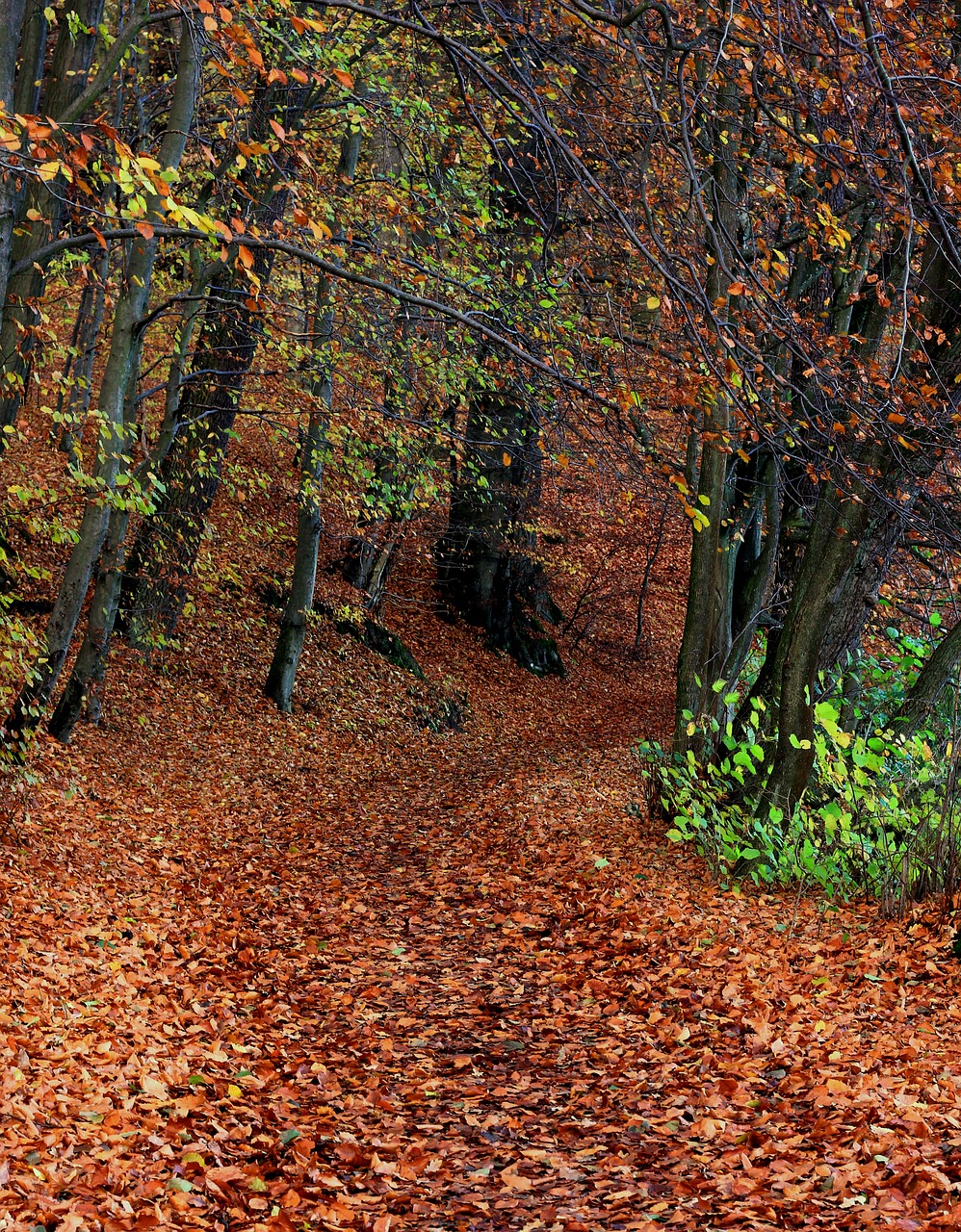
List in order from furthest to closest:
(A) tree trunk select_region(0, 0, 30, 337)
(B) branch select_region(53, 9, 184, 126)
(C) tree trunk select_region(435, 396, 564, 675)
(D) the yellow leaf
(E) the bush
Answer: (C) tree trunk select_region(435, 396, 564, 675), (B) branch select_region(53, 9, 184, 126), (E) the bush, (A) tree trunk select_region(0, 0, 30, 337), (D) the yellow leaf

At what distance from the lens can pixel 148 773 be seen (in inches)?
398

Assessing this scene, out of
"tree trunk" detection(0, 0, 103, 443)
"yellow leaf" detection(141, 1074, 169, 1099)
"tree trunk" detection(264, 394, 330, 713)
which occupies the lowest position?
"yellow leaf" detection(141, 1074, 169, 1099)

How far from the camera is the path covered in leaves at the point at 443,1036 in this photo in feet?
12.7

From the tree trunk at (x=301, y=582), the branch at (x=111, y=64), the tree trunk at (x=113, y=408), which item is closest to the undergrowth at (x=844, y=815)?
the tree trunk at (x=113, y=408)

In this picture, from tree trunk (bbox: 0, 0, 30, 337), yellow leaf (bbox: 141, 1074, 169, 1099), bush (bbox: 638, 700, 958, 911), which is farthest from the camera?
bush (bbox: 638, 700, 958, 911)

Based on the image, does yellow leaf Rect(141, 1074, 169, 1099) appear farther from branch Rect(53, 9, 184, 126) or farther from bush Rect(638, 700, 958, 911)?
branch Rect(53, 9, 184, 126)

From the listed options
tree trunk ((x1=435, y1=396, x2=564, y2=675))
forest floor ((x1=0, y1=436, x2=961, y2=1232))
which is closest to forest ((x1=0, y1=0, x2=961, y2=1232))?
forest floor ((x1=0, y1=436, x2=961, y2=1232))

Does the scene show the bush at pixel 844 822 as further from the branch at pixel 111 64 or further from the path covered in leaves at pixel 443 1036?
the branch at pixel 111 64

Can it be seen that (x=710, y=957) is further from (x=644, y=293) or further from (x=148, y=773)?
(x=644, y=293)

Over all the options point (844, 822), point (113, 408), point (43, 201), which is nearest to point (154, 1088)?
point (844, 822)

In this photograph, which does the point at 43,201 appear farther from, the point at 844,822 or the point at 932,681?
the point at 932,681

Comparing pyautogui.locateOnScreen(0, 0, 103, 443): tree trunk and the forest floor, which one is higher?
pyautogui.locateOnScreen(0, 0, 103, 443): tree trunk

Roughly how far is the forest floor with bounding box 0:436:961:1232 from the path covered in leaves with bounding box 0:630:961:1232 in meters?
0.02

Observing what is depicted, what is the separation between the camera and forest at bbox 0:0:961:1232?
4.30 meters
